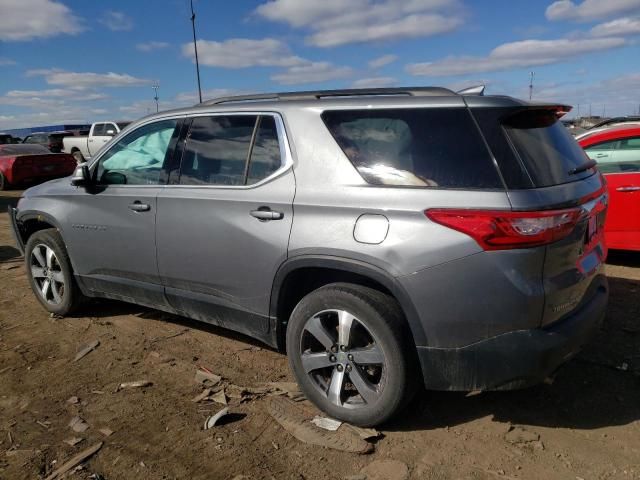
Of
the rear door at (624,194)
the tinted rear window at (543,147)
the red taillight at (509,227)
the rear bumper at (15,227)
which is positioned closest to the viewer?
the red taillight at (509,227)

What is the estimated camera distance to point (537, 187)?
254 centimetres

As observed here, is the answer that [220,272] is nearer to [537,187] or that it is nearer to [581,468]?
[537,187]

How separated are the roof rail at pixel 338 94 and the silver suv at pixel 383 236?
0.08ft

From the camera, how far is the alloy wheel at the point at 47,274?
4.85 meters

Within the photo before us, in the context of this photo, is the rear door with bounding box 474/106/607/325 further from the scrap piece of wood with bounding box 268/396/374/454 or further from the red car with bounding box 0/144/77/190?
the red car with bounding box 0/144/77/190

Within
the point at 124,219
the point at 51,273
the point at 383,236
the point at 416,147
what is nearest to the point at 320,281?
the point at 383,236

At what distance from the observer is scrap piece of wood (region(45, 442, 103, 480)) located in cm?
268

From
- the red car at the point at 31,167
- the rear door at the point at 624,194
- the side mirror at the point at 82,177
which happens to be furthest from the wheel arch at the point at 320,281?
the red car at the point at 31,167

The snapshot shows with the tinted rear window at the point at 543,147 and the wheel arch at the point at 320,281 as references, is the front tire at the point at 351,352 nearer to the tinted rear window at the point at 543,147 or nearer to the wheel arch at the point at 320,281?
the wheel arch at the point at 320,281

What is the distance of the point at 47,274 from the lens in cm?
494

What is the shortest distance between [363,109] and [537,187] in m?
1.03

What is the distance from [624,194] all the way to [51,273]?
582cm

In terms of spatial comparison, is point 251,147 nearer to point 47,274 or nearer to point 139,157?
point 139,157

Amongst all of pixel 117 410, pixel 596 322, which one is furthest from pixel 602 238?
pixel 117 410
